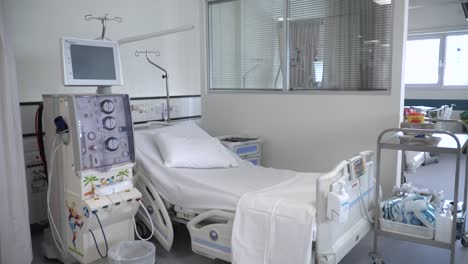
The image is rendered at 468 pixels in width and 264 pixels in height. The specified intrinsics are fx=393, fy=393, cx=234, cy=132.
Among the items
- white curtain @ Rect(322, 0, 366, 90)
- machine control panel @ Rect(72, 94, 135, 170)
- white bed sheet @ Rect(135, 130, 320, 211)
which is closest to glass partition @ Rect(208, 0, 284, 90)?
white curtain @ Rect(322, 0, 366, 90)

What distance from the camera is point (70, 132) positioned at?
2.22 m

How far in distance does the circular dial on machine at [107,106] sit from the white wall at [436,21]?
544cm

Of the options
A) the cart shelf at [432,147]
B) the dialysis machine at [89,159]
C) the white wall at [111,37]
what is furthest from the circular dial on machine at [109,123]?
the cart shelf at [432,147]

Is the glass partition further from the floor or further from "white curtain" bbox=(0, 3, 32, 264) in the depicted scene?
"white curtain" bbox=(0, 3, 32, 264)

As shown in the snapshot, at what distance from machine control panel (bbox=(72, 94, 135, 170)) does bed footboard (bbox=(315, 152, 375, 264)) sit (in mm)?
1201

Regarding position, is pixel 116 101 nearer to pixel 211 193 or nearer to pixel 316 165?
pixel 211 193

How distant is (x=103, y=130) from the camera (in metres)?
2.28

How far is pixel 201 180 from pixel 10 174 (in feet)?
3.53

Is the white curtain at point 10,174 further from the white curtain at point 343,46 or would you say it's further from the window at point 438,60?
the window at point 438,60

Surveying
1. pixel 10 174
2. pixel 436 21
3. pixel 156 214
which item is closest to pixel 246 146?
pixel 156 214

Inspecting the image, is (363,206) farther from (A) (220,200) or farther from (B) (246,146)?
(B) (246,146)

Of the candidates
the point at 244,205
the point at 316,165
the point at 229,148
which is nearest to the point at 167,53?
the point at 229,148

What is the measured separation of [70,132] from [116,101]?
32 cm

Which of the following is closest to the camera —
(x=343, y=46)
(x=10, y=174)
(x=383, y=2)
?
(x=10, y=174)
